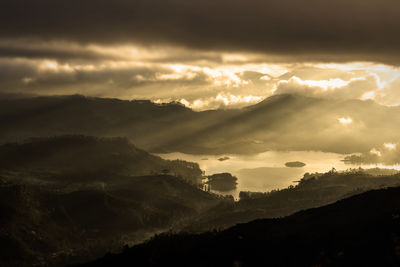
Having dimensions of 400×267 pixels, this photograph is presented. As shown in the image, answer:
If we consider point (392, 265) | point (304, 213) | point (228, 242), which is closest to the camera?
point (392, 265)

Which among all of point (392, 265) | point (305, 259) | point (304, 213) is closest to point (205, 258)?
point (305, 259)

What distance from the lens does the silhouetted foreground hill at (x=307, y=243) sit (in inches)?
4471

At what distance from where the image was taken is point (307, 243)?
132 meters

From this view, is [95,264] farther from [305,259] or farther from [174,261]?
[305,259]

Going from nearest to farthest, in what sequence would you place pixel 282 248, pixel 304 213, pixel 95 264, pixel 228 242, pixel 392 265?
pixel 392 265
pixel 282 248
pixel 228 242
pixel 95 264
pixel 304 213

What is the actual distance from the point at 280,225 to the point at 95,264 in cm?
7563

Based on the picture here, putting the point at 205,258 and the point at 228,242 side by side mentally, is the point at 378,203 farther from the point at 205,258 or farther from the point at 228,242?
the point at 205,258

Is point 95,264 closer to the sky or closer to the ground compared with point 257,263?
closer to the ground

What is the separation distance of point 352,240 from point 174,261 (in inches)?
2263

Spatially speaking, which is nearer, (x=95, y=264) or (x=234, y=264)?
(x=234, y=264)

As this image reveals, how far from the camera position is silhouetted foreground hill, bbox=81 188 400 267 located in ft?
373

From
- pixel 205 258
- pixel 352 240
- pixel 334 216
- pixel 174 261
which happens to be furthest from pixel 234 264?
pixel 334 216

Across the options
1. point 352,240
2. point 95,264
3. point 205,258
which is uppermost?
point 352,240

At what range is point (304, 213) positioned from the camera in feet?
620
